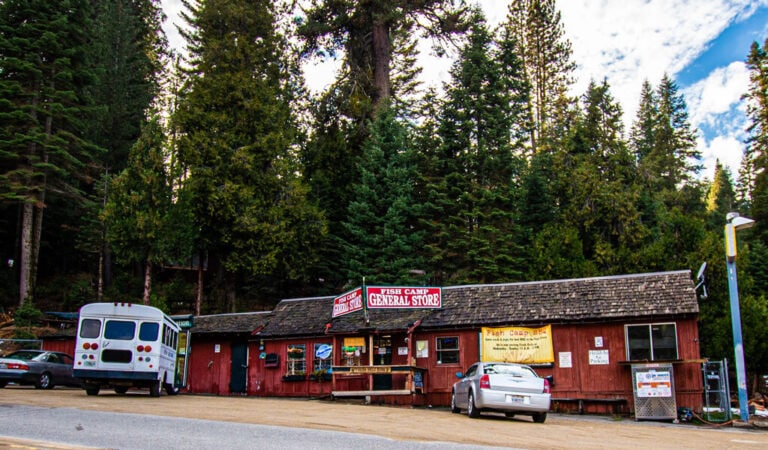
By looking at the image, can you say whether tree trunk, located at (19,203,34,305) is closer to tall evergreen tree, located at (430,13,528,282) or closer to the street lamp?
tall evergreen tree, located at (430,13,528,282)

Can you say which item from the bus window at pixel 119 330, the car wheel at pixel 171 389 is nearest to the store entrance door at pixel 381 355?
the car wheel at pixel 171 389

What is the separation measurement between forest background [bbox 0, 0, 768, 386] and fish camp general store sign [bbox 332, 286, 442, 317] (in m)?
10.9

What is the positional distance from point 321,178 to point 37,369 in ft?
69.9

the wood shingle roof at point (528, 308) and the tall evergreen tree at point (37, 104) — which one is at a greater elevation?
the tall evergreen tree at point (37, 104)

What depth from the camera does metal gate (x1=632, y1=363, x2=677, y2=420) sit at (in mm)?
17953

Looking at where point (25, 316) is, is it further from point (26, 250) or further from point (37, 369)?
point (37, 369)

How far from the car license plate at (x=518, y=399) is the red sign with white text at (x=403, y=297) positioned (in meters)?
8.05

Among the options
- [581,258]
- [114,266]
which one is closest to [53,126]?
[114,266]

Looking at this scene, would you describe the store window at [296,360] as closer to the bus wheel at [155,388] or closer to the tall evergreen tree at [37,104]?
the bus wheel at [155,388]

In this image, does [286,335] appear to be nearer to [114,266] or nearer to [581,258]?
[581,258]

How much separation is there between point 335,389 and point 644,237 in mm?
21343

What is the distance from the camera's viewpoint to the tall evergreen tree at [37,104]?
35.8 m

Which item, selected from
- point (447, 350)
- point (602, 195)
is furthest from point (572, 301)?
point (602, 195)

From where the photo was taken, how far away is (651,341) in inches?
786
